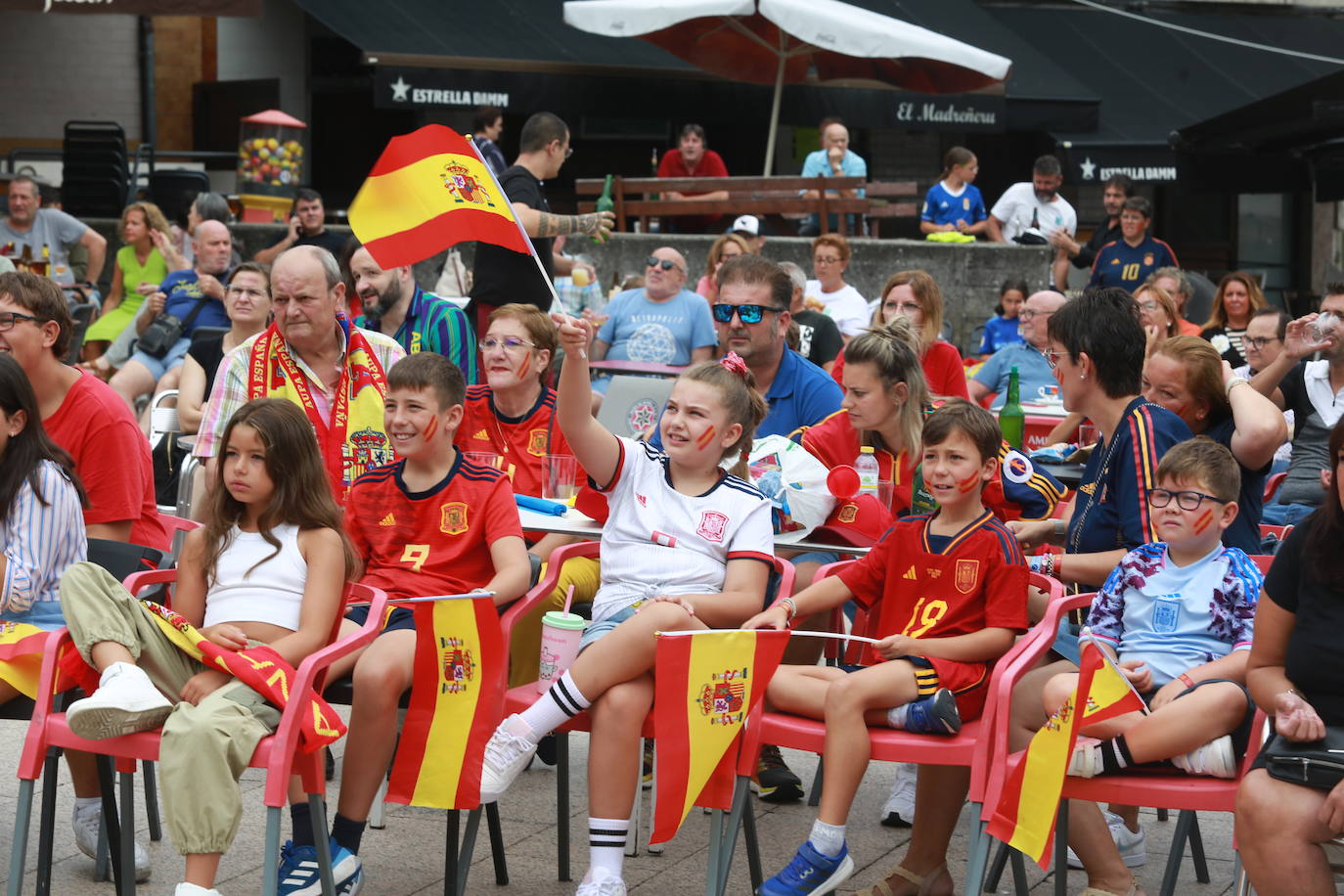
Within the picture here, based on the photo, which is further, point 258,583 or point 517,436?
point 517,436

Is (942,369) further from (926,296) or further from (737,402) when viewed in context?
(737,402)

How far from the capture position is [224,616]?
3.81m

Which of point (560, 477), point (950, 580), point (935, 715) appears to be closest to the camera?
point (935, 715)

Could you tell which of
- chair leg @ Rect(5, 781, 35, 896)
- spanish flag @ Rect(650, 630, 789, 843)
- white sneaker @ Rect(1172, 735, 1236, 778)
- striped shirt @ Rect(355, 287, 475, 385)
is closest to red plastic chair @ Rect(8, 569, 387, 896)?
chair leg @ Rect(5, 781, 35, 896)

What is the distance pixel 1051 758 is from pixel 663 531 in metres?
1.16

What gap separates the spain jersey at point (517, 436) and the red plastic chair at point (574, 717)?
2.16ft

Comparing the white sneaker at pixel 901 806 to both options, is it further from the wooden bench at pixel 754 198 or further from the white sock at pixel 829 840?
the wooden bench at pixel 754 198

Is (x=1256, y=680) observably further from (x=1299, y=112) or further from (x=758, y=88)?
(x=758, y=88)

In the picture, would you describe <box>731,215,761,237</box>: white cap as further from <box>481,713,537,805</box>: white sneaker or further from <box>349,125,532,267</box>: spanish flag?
<box>481,713,537,805</box>: white sneaker

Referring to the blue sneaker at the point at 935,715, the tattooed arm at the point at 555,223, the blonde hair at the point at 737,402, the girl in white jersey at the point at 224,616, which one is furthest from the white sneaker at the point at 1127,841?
the tattooed arm at the point at 555,223

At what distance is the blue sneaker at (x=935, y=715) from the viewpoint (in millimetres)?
3574

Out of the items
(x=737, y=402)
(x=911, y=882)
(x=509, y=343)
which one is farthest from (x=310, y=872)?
(x=509, y=343)

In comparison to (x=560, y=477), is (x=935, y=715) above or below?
below

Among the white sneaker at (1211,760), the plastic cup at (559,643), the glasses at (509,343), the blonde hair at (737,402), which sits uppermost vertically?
the glasses at (509,343)
